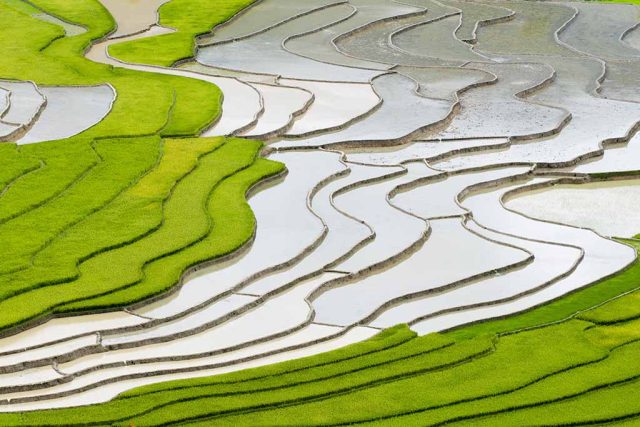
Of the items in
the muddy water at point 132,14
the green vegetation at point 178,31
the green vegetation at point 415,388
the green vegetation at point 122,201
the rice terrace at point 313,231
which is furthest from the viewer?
the muddy water at point 132,14

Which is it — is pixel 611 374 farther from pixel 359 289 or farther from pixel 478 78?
pixel 478 78

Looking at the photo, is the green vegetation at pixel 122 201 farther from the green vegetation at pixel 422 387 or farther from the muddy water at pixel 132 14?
the muddy water at pixel 132 14

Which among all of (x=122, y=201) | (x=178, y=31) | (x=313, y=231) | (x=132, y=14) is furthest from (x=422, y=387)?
(x=132, y=14)

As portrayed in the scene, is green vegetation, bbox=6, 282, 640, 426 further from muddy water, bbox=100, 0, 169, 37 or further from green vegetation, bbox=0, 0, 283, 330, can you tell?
muddy water, bbox=100, 0, 169, 37

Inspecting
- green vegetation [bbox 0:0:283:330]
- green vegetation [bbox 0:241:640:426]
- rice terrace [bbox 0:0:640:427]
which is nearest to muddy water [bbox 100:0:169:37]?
rice terrace [bbox 0:0:640:427]

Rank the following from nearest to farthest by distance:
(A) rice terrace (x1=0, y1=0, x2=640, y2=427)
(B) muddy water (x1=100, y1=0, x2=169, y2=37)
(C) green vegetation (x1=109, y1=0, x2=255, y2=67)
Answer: (A) rice terrace (x1=0, y1=0, x2=640, y2=427)
(C) green vegetation (x1=109, y1=0, x2=255, y2=67)
(B) muddy water (x1=100, y1=0, x2=169, y2=37)

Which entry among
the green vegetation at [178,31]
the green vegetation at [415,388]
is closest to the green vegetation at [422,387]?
the green vegetation at [415,388]

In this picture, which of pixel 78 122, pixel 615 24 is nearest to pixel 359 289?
pixel 78 122

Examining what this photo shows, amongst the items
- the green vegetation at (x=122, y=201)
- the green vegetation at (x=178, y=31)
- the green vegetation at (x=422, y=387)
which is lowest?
the green vegetation at (x=422, y=387)
